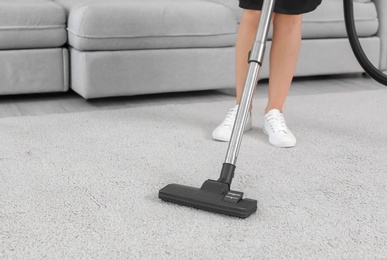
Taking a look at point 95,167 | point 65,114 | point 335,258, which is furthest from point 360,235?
point 65,114

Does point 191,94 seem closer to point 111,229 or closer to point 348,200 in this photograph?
point 348,200

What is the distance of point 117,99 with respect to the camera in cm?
229

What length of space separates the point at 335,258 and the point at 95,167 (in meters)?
0.65

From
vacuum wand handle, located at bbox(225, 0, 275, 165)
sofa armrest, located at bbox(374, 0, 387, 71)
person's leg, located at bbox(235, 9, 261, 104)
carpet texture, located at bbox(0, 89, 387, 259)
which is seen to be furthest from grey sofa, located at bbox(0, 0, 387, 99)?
vacuum wand handle, located at bbox(225, 0, 275, 165)

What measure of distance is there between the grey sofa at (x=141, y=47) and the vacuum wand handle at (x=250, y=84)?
935mm

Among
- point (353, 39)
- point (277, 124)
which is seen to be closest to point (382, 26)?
point (353, 39)

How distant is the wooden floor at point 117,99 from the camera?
6.87 feet

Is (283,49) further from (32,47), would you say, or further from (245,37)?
(32,47)

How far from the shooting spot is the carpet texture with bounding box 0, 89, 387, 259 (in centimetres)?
103

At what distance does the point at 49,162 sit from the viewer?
4.83ft

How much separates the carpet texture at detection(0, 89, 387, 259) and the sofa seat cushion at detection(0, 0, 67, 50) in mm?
308

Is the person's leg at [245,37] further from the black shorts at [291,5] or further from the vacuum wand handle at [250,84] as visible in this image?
the vacuum wand handle at [250,84]

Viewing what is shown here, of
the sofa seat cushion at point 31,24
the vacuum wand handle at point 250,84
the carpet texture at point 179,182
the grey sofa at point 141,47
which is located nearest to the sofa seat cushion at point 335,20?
the grey sofa at point 141,47

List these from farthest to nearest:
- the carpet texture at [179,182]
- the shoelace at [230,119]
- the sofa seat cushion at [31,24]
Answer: the sofa seat cushion at [31,24] → the shoelace at [230,119] → the carpet texture at [179,182]
